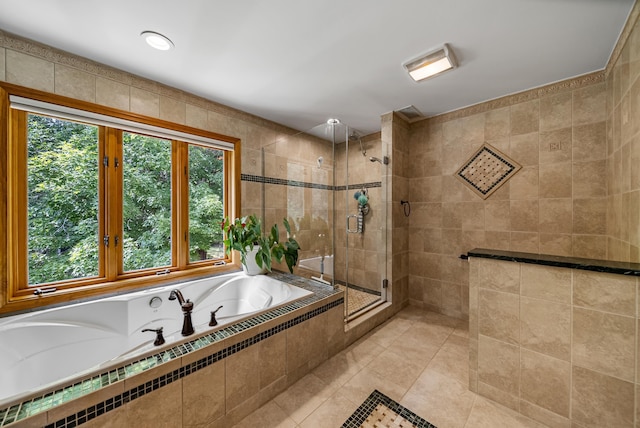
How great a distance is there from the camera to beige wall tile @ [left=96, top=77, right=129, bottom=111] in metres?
1.76

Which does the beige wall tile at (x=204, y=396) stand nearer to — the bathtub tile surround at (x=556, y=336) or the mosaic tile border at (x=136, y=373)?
the mosaic tile border at (x=136, y=373)

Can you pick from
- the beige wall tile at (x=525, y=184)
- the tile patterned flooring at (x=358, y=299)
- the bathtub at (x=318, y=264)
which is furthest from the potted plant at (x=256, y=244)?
the beige wall tile at (x=525, y=184)

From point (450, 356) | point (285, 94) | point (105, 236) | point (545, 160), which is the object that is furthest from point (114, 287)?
point (545, 160)

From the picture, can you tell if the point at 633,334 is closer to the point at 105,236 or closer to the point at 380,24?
the point at 380,24

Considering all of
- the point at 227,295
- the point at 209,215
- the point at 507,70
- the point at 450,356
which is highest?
the point at 507,70

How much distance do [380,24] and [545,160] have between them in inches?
74.9

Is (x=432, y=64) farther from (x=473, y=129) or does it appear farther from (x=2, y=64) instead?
(x=2, y=64)

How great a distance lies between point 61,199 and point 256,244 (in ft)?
4.89

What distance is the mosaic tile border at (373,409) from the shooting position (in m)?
1.31

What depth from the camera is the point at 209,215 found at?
2.46 meters

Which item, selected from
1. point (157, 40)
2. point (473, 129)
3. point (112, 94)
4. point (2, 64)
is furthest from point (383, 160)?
point (2, 64)

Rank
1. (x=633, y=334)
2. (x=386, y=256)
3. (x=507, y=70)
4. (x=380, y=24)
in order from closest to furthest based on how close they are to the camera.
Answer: (x=633, y=334)
(x=380, y=24)
(x=507, y=70)
(x=386, y=256)

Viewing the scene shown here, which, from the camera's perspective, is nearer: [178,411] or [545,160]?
[178,411]

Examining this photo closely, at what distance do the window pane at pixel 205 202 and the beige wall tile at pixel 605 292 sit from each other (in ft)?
9.14
